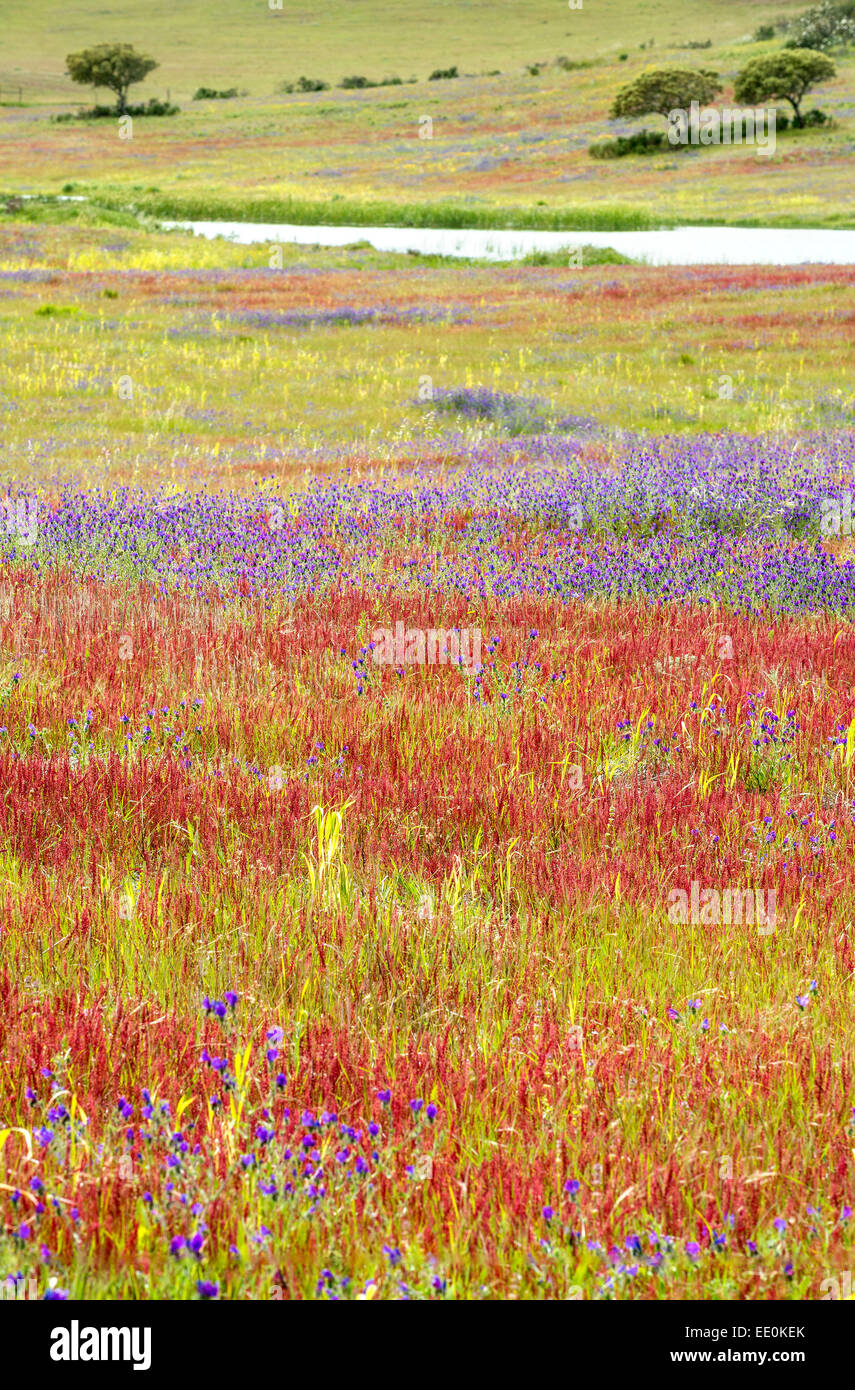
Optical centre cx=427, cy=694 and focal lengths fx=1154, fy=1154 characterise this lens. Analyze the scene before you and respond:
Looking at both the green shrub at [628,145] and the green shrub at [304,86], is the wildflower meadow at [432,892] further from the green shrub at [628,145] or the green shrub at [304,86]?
the green shrub at [304,86]

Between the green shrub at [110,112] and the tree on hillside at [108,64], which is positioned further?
the green shrub at [110,112]

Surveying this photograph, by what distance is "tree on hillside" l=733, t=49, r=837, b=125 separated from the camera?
81.8 meters

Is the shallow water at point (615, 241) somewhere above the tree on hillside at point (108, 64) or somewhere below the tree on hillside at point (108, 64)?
below

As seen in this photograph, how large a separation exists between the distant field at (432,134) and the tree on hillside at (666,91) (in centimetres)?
195

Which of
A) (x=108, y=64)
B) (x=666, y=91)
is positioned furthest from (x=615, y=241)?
(x=108, y=64)

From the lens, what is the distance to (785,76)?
8231 cm

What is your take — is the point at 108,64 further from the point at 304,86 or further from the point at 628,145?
the point at 628,145

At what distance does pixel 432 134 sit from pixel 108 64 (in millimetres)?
42605

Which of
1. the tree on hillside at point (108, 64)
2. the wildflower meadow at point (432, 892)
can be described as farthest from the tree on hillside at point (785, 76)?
the wildflower meadow at point (432, 892)

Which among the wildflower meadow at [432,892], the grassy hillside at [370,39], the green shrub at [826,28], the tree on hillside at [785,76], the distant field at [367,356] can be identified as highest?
the grassy hillside at [370,39]

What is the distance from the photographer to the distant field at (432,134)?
68188mm

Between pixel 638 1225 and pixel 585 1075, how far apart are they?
1.58ft

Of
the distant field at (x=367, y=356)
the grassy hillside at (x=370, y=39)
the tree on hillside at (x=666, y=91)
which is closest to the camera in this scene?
the distant field at (x=367, y=356)

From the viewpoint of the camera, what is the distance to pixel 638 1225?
7.45ft
